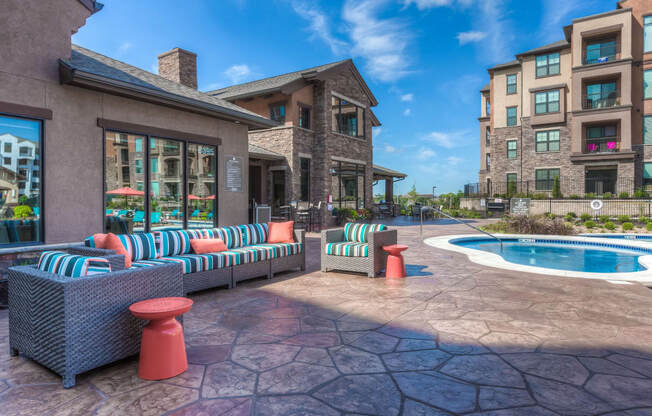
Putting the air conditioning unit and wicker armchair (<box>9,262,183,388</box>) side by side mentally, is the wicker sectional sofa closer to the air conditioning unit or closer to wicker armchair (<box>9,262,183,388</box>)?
wicker armchair (<box>9,262,183,388</box>)

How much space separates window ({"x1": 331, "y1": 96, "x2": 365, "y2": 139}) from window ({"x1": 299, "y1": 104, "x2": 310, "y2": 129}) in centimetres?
131

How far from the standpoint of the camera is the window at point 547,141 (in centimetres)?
2322

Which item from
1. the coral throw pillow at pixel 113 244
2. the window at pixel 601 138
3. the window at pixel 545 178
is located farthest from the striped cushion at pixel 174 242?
the window at pixel 601 138

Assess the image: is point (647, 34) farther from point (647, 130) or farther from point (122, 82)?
point (122, 82)

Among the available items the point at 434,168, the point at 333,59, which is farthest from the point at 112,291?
the point at 434,168

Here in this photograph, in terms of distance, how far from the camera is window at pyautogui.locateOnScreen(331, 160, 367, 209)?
1805cm

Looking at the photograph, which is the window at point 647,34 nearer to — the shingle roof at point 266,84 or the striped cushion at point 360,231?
the shingle roof at point 266,84

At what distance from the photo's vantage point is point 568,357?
123 inches

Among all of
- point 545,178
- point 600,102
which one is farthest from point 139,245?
point 600,102

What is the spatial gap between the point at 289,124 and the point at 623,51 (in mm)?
19431

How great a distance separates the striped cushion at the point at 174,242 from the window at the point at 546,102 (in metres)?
24.6

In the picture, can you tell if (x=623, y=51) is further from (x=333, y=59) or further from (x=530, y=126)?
(x=333, y=59)

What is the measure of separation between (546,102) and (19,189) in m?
26.4

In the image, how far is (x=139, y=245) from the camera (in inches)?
199
